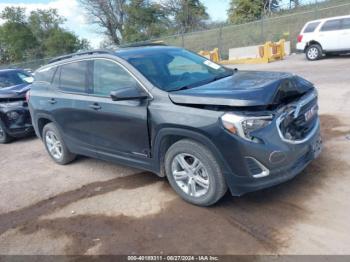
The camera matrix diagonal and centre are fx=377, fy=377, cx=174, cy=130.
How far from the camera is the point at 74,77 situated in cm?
557

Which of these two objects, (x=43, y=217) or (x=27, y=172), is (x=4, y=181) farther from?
(x=43, y=217)

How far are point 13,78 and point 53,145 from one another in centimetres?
420

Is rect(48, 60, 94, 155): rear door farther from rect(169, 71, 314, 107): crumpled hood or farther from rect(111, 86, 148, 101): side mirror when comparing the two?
rect(169, 71, 314, 107): crumpled hood

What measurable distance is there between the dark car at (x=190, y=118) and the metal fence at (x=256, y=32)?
20473 mm

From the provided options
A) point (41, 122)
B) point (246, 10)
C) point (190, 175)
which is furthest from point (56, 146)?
point (246, 10)

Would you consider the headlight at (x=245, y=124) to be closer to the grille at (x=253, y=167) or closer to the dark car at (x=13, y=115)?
the grille at (x=253, y=167)

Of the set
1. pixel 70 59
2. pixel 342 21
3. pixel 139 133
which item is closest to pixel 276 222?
pixel 139 133

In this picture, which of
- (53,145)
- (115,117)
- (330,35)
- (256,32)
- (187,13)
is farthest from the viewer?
(187,13)

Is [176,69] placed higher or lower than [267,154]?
higher

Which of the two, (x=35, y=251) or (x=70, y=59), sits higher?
(x=70, y=59)

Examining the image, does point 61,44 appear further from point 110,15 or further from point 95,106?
point 95,106

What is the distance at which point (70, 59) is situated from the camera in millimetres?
5723

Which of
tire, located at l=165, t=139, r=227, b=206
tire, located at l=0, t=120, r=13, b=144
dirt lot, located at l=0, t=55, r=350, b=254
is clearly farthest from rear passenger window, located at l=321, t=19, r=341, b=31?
tire, located at l=165, t=139, r=227, b=206

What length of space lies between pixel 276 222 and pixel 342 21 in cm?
1504
